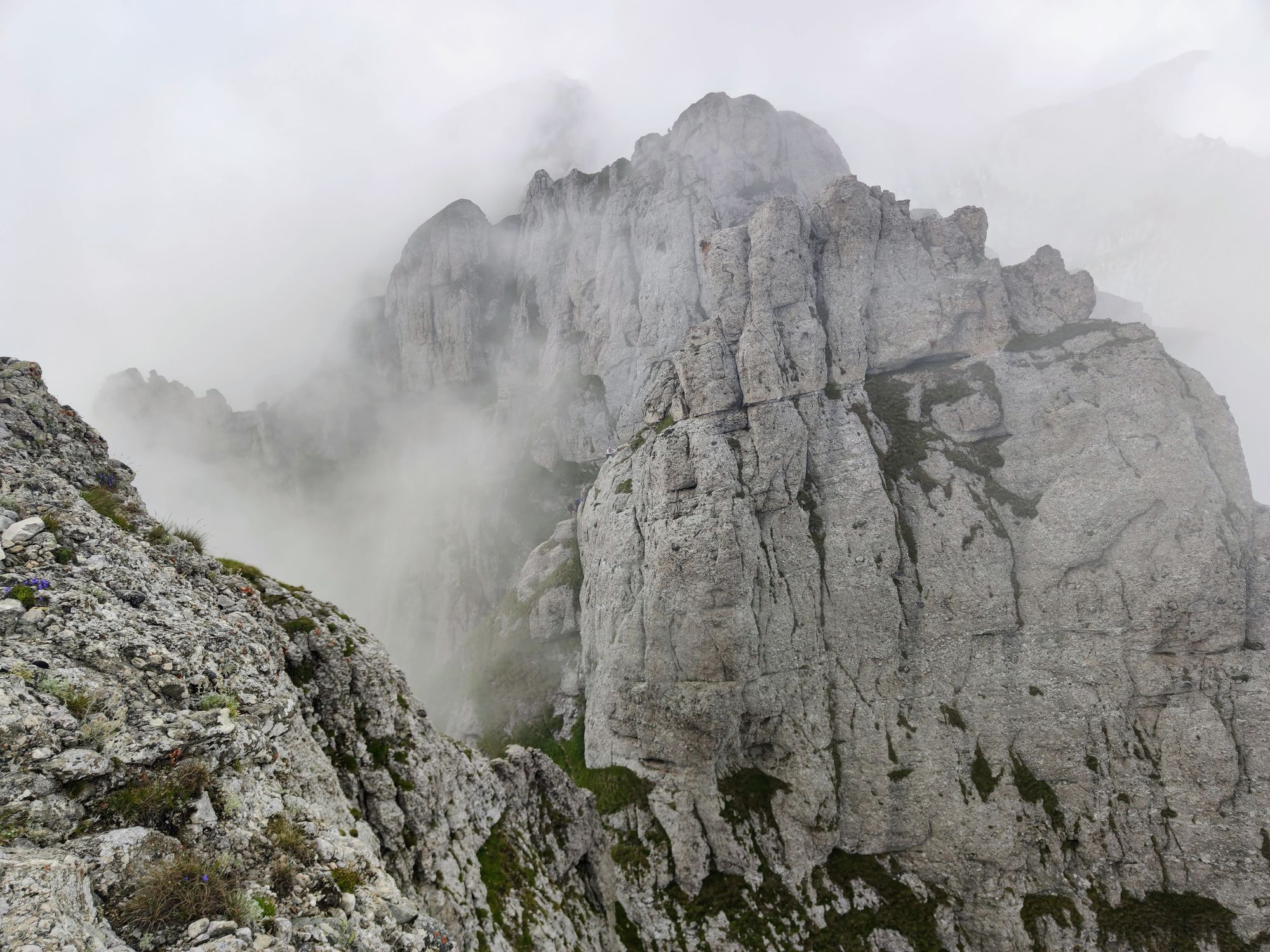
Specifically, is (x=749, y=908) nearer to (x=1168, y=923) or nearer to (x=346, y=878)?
(x=1168, y=923)

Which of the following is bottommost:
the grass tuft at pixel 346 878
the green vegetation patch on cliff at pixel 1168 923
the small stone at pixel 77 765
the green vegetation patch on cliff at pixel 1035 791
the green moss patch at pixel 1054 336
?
the green vegetation patch on cliff at pixel 1168 923

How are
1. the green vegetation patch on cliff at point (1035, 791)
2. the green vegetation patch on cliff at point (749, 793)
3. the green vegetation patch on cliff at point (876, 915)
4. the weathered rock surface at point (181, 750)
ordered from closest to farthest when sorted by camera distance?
the weathered rock surface at point (181, 750) < the green vegetation patch on cliff at point (876, 915) < the green vegetation patch on cliff at point (1035, 791) < the green vegetation patch on cliff at point (749, 793)

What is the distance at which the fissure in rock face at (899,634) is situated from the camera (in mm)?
44344

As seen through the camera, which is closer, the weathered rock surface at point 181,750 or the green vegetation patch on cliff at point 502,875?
the weathered rock surface at point 181,750

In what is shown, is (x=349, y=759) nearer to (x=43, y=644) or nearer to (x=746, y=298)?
(x=43, y=644)

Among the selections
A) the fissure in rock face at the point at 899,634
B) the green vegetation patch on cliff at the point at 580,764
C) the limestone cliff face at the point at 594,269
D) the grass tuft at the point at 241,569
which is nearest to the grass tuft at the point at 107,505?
the grass tuft at the point at 241,569

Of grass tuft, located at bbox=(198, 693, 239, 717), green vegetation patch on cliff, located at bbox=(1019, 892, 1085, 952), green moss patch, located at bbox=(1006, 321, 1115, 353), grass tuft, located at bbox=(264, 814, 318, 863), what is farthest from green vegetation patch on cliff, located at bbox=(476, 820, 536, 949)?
green moss patch, located at bbox=(1006, 321, 1115, 353)

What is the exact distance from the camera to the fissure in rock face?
44.3 m

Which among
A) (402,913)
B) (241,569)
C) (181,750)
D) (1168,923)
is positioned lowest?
(1168,923)

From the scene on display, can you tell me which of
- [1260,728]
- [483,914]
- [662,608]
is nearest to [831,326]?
[662,608]

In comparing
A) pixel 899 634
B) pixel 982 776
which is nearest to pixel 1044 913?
pixel 982 776

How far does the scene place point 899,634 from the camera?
55188 millimetres

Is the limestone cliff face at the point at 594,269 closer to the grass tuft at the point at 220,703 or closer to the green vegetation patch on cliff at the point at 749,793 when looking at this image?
the green vegetation patch on cliff at the point at 749,793

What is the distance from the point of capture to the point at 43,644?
8.90 metres
